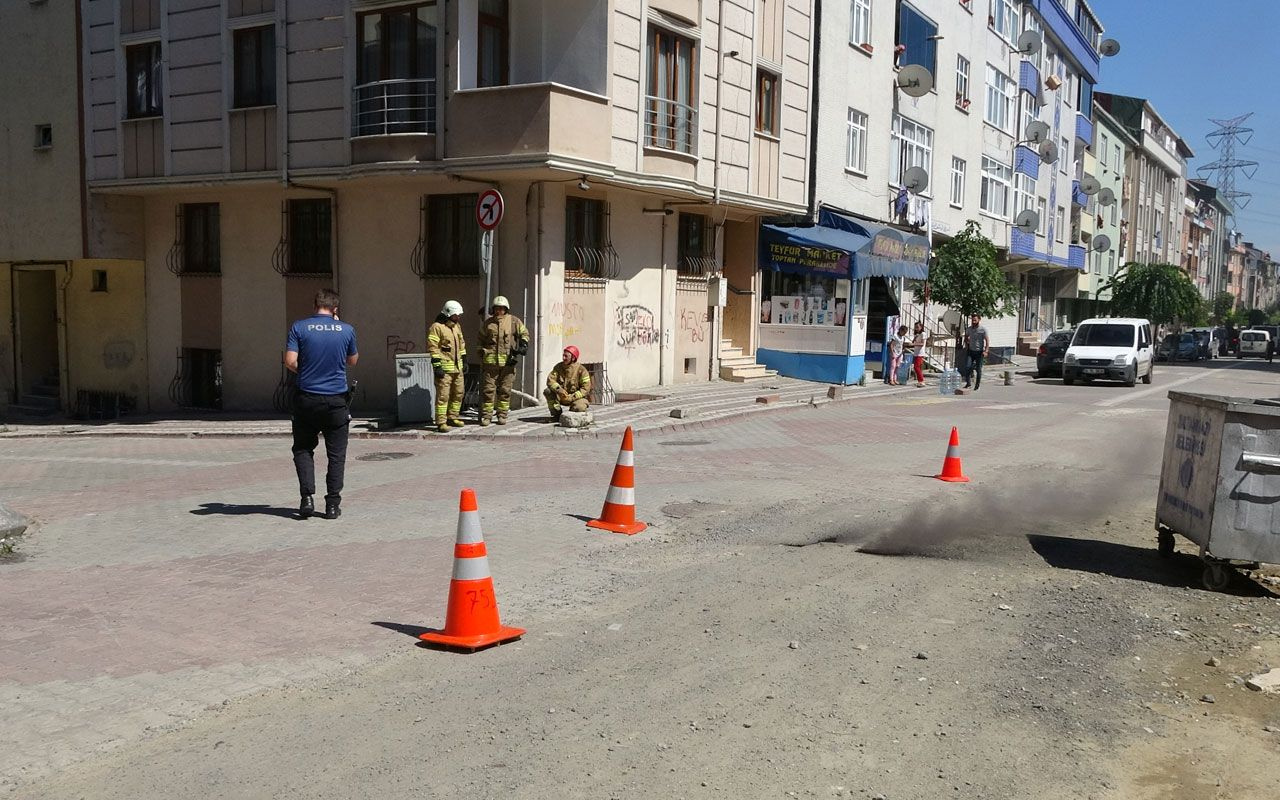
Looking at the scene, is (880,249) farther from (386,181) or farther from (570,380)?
(386,181)

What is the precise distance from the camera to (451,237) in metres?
18.7

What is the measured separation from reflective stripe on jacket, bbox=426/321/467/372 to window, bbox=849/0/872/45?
15733 mm

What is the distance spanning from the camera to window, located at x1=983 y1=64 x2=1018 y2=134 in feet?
123

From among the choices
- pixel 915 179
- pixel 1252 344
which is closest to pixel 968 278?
pixel 915 179

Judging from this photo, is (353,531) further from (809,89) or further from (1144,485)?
(809,89)

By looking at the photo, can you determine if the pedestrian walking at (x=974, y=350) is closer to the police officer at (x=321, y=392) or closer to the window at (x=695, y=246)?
the window at (x=695, y=246)

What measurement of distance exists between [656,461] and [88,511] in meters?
6.23

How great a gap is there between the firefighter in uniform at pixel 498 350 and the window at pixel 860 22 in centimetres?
1496

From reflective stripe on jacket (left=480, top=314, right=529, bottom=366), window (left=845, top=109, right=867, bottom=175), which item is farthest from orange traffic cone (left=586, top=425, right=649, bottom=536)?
window (left=845, top=109, right=867, bottom=175)

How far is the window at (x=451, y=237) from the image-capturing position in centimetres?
1845

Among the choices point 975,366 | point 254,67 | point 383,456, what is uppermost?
point 254,67

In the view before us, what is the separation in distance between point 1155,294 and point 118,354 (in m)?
48.1

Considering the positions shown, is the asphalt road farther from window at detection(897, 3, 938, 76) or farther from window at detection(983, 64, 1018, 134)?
window at detection(983, 64, 1018, 134)

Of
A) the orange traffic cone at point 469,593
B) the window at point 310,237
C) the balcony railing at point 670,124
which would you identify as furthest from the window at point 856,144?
the orange traffic cone at point 469,593
